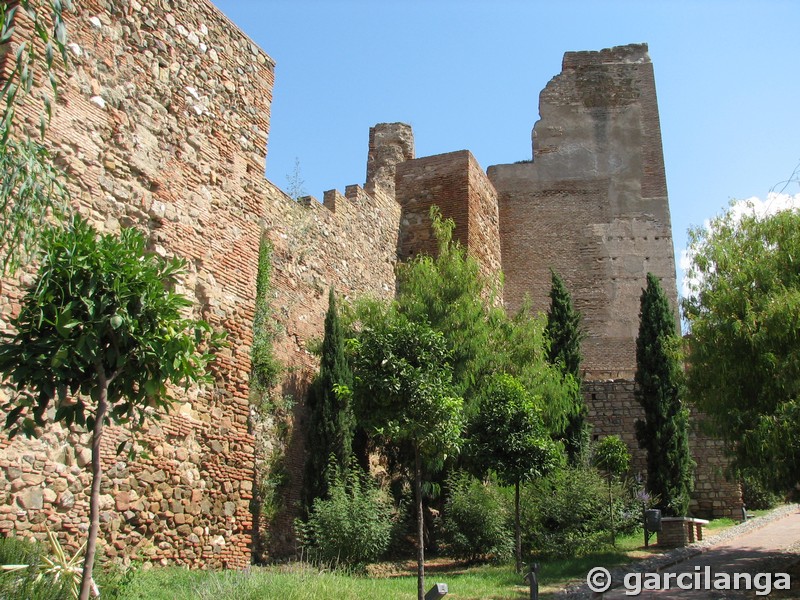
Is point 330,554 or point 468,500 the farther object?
point 468,500

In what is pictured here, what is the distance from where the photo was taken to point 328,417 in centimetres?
1266

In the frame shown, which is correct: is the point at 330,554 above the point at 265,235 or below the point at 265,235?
below

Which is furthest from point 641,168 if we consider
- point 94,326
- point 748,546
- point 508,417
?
point 94,326

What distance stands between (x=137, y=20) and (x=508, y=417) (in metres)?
7.03

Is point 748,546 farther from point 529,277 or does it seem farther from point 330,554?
point 529,277

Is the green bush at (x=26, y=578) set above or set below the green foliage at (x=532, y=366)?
below

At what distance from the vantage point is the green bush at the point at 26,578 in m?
5.51

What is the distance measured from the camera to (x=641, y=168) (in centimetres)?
2433

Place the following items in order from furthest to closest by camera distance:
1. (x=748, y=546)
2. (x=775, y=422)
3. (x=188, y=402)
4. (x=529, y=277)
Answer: (x=529, y=277), (x=748, y=546), (x=775, y=422), (x=188, y=402)

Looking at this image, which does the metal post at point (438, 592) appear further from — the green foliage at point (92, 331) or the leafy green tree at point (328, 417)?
the leafy green tree at point (328, 417)

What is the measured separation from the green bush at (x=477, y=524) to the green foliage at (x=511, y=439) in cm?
127

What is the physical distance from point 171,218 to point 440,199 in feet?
35.8

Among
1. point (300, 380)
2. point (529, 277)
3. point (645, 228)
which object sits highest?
point (645, 228)

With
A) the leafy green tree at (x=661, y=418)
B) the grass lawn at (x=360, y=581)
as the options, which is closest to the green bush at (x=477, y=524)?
the grass lawn at (x=360, y=581)
